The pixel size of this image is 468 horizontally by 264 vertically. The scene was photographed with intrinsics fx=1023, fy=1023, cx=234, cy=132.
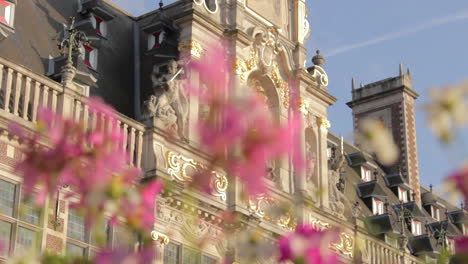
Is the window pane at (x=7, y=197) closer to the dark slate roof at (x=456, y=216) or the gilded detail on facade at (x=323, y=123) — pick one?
the gilded detail on facade at (x=323, y=123)

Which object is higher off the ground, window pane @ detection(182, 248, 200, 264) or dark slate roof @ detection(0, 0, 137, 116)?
dark slate roof @ detection(0, 0, 137, 116)

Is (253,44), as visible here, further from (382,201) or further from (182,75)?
(382,201)

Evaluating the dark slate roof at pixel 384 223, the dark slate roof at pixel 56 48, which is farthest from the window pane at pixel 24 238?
the dark slate roof at pixel 384 223

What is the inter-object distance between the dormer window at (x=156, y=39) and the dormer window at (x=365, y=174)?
1529 centimetres

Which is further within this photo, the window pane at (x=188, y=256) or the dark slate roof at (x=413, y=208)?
the dark slate roof at (x=413, y=208)

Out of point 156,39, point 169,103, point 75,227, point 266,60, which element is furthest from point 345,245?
point 75,227

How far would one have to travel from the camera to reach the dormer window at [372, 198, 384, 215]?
4024 cm

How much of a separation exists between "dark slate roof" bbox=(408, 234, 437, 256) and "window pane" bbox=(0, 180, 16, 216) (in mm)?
20583

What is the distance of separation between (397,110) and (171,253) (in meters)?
25.9

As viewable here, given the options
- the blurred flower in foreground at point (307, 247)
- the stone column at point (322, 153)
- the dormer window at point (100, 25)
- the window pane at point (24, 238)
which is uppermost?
the dormer window at point (100, 25)

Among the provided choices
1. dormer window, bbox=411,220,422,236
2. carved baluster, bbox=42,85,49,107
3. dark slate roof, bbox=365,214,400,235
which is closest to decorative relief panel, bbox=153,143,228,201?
carved baluster, bbox=42,85,49,107

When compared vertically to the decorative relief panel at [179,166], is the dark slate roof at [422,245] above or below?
above

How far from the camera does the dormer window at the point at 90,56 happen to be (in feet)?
93.1

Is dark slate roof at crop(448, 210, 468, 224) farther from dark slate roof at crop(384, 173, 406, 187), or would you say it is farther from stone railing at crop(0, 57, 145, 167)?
stone railing at crop(0, 57, 145, 167)
